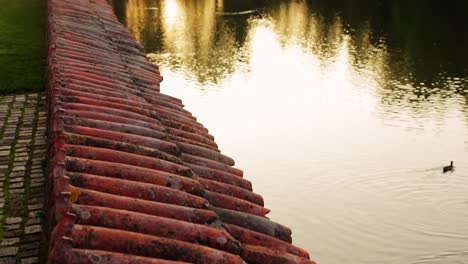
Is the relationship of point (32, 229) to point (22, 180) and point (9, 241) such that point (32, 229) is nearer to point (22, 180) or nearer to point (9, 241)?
point (9, 241)

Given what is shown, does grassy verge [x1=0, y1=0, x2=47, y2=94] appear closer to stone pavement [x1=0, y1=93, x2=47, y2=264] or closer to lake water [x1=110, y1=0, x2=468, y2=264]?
stone pavement [x1=0, y1=93, x2=47, y2=264]

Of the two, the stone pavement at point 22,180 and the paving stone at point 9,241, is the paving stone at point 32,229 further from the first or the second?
the paving stone at point 9,241

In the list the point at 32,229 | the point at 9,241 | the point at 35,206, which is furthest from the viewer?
the point at 35,206

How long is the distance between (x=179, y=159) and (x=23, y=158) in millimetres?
3505

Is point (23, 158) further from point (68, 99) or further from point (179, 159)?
point (179, 159)

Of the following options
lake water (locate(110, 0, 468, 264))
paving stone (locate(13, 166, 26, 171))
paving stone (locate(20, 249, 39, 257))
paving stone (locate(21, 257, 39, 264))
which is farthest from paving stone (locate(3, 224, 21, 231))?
lake water (locate(110, 0, 468, 264))

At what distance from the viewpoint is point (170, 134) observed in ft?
19.9

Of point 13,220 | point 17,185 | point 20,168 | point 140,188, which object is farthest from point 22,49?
point 140,188

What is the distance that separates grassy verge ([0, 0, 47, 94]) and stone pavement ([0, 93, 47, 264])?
5.15 ft

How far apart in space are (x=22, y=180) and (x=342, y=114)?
15.6m

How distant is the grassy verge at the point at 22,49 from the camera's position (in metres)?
12.1

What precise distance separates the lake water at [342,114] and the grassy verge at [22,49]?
6.12 m

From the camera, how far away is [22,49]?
15.9m

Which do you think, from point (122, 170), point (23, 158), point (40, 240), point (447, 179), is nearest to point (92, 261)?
point (122, 170)
